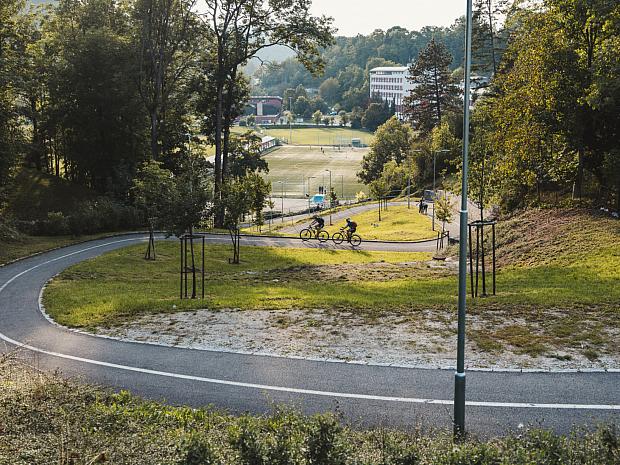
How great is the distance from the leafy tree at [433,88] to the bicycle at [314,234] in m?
47.4

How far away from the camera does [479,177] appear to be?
2242 cm

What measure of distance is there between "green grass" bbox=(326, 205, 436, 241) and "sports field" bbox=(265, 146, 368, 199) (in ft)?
135

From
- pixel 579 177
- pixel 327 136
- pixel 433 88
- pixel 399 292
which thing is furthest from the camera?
pixel 327 136

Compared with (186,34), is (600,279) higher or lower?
lower

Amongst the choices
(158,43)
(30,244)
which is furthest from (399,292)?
(158,43)

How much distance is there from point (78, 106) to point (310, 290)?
33.7 metres

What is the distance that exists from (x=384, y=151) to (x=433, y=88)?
13.0 m

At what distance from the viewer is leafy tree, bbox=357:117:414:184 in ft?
307

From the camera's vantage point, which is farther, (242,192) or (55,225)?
(55,225)

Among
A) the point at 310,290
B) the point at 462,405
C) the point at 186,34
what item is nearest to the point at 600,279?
the point at 310,290

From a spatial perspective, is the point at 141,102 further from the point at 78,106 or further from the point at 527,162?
the point at 527,162

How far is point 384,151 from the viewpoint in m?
94.2

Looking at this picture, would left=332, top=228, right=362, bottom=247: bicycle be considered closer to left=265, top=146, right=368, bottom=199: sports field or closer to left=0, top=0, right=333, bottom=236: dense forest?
left=0, top=0, right=333, bottom=236: dense forest

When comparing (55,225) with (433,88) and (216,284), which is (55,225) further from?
(433,88)
